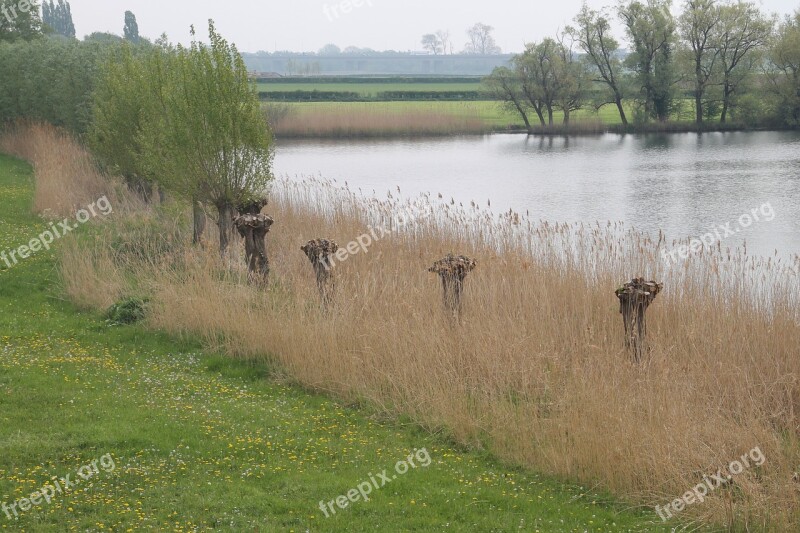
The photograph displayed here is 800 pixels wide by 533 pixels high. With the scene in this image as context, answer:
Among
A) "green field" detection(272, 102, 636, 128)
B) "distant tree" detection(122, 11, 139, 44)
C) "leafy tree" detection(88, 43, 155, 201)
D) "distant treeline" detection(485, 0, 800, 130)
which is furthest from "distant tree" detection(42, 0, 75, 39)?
"leafy tree" detection(88, 43, 155, 201)

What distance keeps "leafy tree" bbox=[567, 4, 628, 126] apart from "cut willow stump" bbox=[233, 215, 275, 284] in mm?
52637

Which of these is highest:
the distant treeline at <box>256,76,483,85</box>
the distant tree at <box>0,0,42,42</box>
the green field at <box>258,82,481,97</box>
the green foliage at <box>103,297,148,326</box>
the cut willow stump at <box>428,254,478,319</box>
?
the distant tree at <box>0,0,42,42</box>

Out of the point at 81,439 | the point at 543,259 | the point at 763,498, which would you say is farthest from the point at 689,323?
the point at 81,439

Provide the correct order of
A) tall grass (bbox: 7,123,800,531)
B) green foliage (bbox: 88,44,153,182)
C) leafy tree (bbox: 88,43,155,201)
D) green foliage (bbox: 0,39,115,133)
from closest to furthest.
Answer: tall grass (bbox: 7,123,800,531)
leafy tree (bbox: 88,43,155,201)
green foliage (bbox: 88,44,153,182)
green foliage (bbox: 0,39,115,133)

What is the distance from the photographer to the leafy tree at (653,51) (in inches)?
2430

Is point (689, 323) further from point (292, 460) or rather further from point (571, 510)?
point (292, 460)

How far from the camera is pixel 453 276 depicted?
1202 cm

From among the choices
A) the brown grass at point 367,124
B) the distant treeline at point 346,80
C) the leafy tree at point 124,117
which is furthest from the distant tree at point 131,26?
the leafy tree at point 124,117

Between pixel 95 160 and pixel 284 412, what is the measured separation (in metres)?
20.4

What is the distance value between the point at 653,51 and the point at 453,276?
5520 cm

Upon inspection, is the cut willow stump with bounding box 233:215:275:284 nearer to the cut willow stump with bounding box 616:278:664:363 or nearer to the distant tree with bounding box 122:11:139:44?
Answer: the cut willow stump with bounding box 616:278:664:363

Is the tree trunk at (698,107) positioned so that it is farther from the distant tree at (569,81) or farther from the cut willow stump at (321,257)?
the cut willow stump at (321,257)

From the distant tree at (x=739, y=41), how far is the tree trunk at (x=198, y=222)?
49594 millimetres

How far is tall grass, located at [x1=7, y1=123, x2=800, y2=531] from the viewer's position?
821cm
